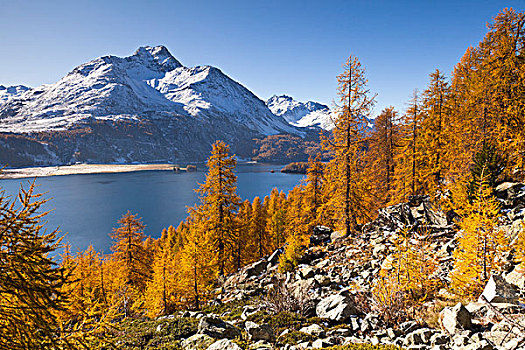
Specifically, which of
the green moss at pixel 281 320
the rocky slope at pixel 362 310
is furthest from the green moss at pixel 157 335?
the green moss at pixel 281 320

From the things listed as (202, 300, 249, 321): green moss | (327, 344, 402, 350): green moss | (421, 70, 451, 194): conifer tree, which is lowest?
(202, 300, 249, 321): green moss

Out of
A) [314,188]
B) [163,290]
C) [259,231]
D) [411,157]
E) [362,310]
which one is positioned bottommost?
[259,231]

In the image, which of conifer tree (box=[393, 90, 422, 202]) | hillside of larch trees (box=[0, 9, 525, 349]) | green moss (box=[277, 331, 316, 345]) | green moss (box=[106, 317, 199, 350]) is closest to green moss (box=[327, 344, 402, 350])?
green moss (box=[277, 331, 316, 345])

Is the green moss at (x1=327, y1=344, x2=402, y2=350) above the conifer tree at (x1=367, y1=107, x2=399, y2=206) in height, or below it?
below

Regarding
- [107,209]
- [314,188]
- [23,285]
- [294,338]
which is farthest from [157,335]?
[107,209]

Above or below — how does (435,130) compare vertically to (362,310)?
above

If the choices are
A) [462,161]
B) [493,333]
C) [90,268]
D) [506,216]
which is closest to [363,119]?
[462,161]

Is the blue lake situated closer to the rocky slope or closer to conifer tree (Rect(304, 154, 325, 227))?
conifer tree (Rect(304, 154, 325, 227))

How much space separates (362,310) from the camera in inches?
357

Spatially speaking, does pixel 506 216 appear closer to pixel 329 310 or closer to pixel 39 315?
pixel 329 310

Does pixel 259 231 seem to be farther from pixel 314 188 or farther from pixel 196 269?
pixel 196 269

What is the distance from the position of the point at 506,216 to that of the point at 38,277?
52.5 ft

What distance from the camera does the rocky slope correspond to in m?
6.51

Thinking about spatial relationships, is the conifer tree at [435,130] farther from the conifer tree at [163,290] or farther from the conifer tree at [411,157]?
the conifer tree at [163,290]
